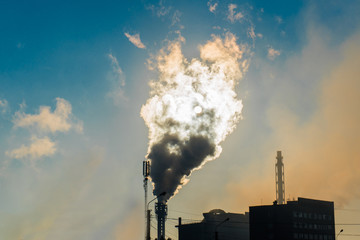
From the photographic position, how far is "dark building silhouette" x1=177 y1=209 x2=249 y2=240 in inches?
4417

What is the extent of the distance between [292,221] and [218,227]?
26.7 metres

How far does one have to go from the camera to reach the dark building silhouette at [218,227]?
368 ft

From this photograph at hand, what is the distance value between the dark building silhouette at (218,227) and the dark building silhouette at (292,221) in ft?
54.7

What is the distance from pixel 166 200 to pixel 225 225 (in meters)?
33.0

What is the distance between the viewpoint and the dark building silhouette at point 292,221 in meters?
95.0

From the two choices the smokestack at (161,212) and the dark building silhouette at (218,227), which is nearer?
the smokestack at (161,212)

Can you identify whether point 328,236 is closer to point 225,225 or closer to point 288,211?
point 288,211

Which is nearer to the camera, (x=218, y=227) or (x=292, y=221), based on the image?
(x=292, y=221)

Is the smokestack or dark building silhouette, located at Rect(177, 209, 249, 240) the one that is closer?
the smokestack

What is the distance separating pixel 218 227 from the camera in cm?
11606

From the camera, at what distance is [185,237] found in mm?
116250

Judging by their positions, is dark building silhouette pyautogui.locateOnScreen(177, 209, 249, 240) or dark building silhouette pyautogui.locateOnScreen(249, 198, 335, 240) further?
dark building silhouette pyautogui.locateOnScreen(177, 209, 249, 240)

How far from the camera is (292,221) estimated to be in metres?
95.4

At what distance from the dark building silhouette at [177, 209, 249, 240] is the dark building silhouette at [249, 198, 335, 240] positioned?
16.7 meters
